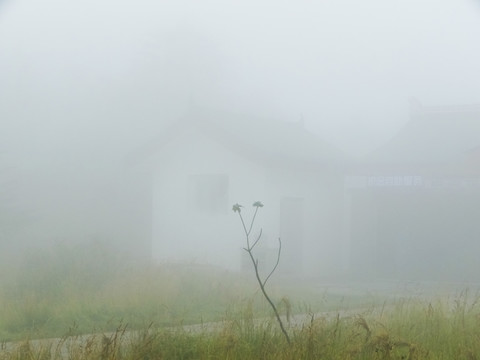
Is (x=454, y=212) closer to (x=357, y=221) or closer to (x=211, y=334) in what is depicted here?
(x=357, y=221)

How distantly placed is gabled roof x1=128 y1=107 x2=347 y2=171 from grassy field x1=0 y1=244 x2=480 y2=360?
3.87 metres

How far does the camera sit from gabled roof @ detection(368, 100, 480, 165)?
912 inches

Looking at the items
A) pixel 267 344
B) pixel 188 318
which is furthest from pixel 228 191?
pixel 267 344

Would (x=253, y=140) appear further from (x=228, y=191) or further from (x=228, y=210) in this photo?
(x=228, y=210)

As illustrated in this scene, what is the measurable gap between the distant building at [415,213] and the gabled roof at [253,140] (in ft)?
4.63

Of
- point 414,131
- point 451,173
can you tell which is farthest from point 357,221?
point 414,131

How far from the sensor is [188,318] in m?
11.0

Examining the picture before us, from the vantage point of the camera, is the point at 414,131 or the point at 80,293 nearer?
A: the point at 80,293

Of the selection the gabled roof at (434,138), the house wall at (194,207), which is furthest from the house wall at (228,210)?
the gabled roof at (434,138)

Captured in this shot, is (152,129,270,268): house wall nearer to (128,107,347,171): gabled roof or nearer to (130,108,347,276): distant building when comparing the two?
(130,108,347,276): distant building

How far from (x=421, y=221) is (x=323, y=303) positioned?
33.9ft

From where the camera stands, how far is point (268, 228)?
65.4 ft

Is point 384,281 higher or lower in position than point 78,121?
lower

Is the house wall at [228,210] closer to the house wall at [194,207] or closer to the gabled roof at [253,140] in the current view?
the house wall at [194,207]
